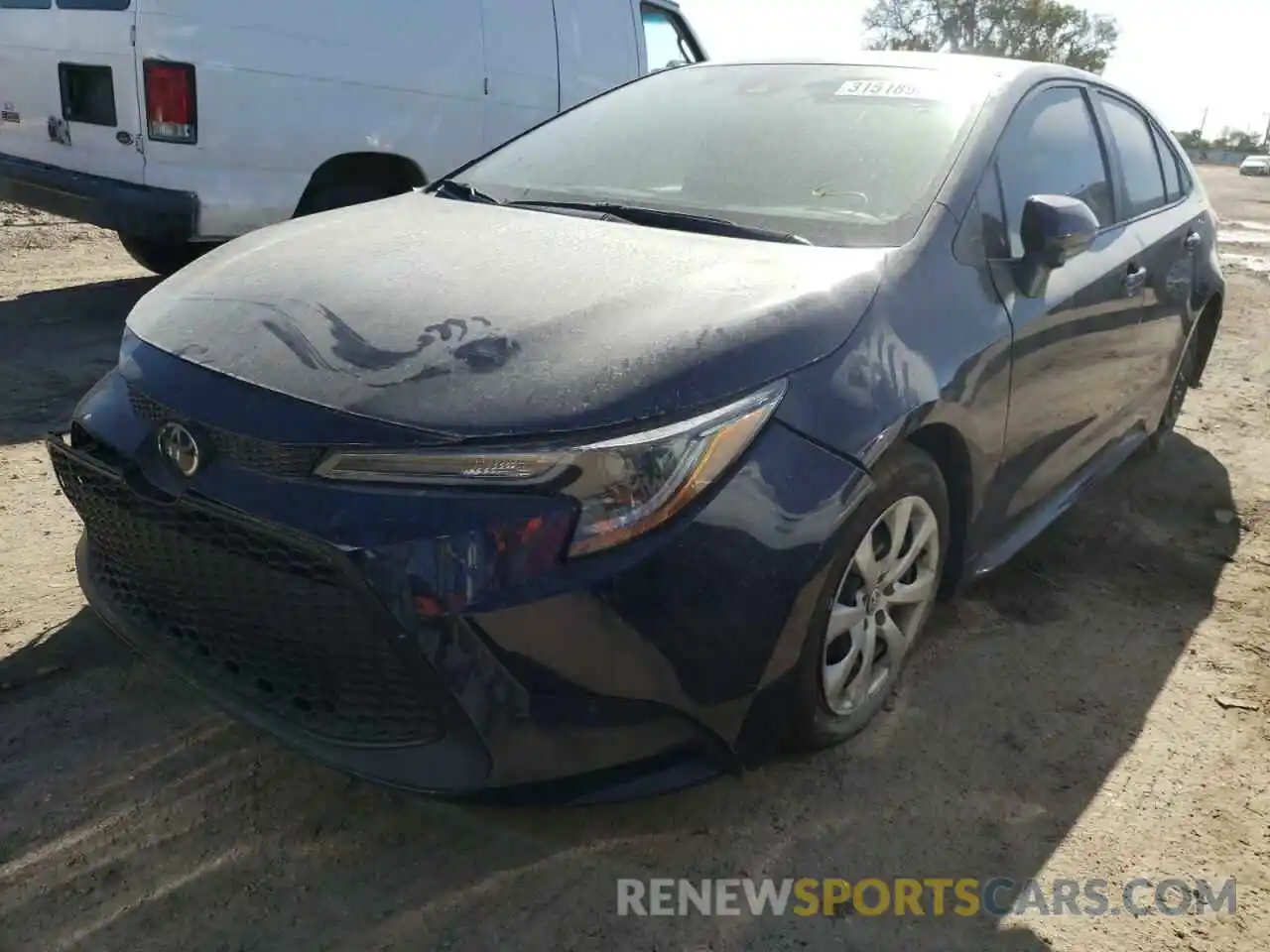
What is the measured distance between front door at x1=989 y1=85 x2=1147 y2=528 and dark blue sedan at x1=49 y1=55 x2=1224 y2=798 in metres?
0.02

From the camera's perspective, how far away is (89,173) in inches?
200

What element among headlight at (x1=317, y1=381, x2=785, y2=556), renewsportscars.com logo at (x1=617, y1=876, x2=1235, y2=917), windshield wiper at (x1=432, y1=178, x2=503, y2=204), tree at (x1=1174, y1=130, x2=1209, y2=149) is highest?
windshield wiper at (x1=432, y1=178, x2=503, y2=204)

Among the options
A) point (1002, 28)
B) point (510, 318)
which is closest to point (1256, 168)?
point (1002, 28)

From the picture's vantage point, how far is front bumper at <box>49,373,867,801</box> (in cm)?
Result: 176

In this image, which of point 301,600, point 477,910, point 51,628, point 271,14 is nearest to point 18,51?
point 271,14

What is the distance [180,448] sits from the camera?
6.38 ft

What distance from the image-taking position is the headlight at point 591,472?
1.79m

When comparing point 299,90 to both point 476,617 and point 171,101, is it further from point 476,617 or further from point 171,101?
point 476,617

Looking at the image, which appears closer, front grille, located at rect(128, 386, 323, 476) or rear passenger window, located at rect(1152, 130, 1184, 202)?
front grille, located at rect(128, 386, 323, 476)

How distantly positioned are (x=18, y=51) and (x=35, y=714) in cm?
436

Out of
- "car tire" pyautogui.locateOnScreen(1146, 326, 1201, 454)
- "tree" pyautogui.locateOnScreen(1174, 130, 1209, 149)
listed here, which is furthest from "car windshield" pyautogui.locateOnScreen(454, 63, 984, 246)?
"tree" pyautogui.locateOnScreen(1174, 130, 1209, 149)

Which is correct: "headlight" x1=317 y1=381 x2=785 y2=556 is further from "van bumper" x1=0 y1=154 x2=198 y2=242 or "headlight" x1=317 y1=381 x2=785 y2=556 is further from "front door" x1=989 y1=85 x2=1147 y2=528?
"van bumper" x1=0 y1=154 x2=198 y2=242

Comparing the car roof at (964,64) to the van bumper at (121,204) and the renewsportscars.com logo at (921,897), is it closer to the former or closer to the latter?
the renewsportscars.com logo at (921,897)

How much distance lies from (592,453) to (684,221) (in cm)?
104
